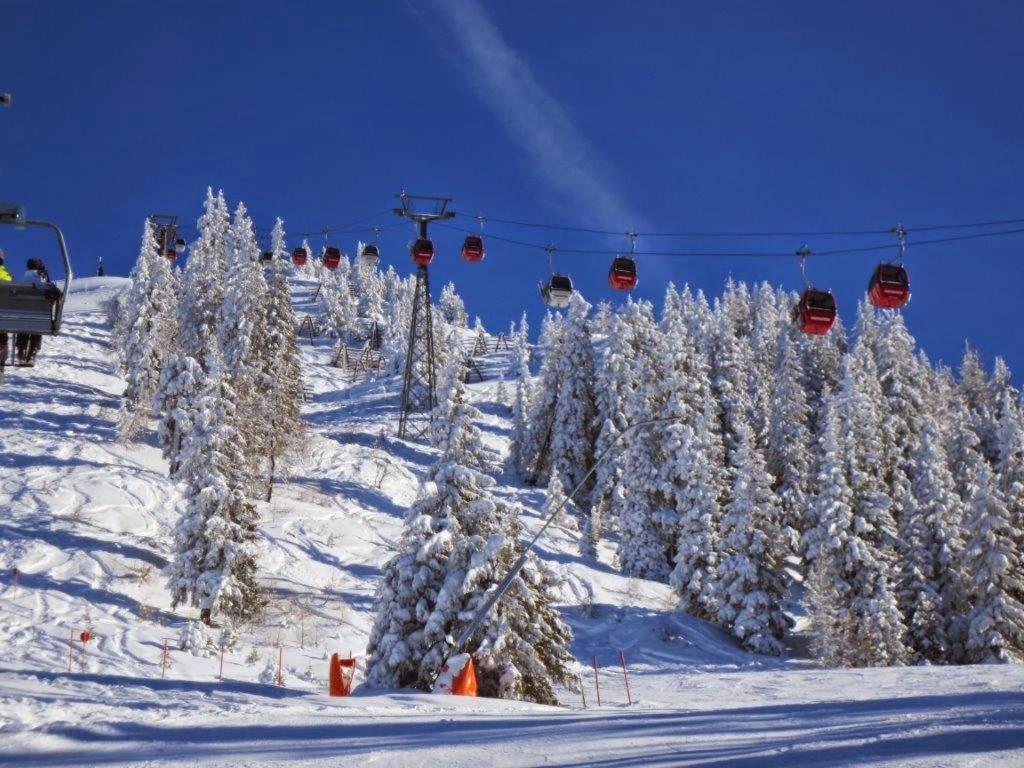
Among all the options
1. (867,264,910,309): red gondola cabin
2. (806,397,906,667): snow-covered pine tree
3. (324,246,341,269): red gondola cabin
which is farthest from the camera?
(324,246,341,269): red gondola cabin

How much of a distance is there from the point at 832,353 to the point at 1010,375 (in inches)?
1028

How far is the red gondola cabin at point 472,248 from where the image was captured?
2673 cm

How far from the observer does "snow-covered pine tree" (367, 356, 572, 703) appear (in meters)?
18.1

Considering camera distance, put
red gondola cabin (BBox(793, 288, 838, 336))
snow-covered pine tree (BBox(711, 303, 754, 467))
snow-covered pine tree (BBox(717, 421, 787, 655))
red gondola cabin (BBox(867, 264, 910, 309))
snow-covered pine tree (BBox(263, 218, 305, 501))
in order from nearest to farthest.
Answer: red gondola cabin (BBox(867, 264, 910, 309)) < red gondola cabin (BBox(793, 288, 838, 336)) < snow-covered pine tree (BBox(717, 421, 787, 655)) < snow-covered pine tree (BBox(263, 218, 305, 501)) < snow-covered pine tree (BBox(711, 303, 754, 467))

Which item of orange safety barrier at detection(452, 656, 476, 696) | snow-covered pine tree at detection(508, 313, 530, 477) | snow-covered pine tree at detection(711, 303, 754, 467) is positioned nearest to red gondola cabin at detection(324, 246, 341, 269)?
orange safety barrier at detection(452, 656, 476, 696)

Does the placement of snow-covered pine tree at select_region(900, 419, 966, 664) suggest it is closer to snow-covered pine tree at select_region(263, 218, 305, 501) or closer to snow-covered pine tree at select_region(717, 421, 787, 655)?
snow-covered pine tree at select_region(717, 421, 787, 655)

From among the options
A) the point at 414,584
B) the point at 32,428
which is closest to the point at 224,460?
the point at 414,584

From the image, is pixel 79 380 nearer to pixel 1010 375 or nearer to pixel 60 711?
pixel 60 711

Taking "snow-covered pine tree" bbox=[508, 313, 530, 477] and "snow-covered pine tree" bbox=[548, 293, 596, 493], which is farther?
"snow-covered pine tree" bbox=[508, 313, 530, 477]

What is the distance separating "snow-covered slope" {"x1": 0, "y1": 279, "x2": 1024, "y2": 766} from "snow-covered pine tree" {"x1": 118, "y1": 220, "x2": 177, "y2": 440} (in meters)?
1.84

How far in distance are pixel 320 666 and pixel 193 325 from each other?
2672cm

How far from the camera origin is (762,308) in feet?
324

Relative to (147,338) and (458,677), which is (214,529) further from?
(147,338)

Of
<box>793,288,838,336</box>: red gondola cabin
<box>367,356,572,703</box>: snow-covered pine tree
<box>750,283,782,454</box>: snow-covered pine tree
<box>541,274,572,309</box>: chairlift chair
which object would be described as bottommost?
<box>367,356,572,703</box>: snow-covered pine tree
